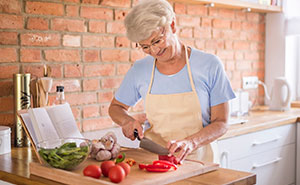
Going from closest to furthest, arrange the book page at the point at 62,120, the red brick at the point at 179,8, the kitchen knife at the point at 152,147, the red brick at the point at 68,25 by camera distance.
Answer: the kitchen knife at the point at 152,147
the book page at the point at 62,120
the red brick at the point at 68,25
the red brick at the point at 179,8

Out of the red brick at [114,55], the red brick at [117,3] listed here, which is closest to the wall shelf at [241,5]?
the red brick at [117,3]

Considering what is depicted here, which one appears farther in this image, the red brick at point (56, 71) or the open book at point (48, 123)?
the red brick at point (56, 71)

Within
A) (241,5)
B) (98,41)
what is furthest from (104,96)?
(241,5)

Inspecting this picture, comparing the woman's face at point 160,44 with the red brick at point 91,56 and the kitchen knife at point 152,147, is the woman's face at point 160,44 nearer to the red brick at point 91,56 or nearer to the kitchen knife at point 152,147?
the kitchen knife at point 152,147

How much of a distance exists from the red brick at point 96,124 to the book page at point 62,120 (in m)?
0.43

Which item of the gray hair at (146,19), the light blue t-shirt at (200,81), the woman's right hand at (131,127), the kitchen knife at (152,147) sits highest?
the gray hair at (146,19)

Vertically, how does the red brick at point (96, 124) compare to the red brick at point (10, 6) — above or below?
below

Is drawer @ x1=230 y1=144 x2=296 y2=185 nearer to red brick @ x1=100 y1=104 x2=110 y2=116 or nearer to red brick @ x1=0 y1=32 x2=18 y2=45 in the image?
red brick @ x1=100 y1=104 x2=110 y2=116

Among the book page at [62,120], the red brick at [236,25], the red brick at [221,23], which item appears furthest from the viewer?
the red brick at [236,25]

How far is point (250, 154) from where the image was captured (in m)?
2.81

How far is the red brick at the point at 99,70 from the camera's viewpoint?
2552mm

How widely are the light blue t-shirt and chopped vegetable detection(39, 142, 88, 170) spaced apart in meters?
0.60

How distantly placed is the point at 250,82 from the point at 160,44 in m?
2.00

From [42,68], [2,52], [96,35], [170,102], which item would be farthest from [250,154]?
[2,52]
